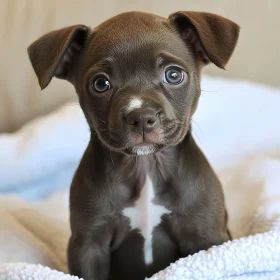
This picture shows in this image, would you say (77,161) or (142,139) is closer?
(142,139)

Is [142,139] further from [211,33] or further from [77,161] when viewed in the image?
[77,161]

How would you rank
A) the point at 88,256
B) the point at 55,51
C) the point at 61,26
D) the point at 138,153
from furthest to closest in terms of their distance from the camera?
the point at 61,26 < the point at 88,256 < the point at 55,51 < the point at 138,153

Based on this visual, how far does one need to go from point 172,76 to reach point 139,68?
0.10 m

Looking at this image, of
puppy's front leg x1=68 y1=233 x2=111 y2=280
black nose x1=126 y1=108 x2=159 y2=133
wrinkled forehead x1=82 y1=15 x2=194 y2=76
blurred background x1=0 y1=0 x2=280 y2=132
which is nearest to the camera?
black nose x1=126 y1=108 x2=159 y2=133

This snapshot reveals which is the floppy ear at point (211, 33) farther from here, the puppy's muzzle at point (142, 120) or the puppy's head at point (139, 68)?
the puppy's muzzle at point (142, 120)

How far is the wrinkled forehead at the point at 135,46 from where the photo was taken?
1671 mm

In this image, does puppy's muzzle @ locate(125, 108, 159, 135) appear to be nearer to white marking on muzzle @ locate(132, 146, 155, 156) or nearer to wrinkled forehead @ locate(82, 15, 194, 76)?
white marking on muzzle @ locate(132, 146, 155, 156)

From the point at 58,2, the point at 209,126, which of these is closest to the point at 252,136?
the point at 209,126

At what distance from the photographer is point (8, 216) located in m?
2.39

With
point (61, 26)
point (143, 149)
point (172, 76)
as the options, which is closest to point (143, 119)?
point (143, 149)

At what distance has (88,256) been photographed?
1881 millimetres

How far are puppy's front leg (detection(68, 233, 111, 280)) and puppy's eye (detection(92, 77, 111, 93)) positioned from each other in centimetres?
45

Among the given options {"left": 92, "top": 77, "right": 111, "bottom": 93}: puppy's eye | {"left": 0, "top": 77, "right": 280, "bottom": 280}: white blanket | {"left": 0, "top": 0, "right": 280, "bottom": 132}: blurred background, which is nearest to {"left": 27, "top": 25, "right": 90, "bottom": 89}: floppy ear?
{"left": 92, "top": 77, "right": 111, "bottom": 93}: puppy's eye

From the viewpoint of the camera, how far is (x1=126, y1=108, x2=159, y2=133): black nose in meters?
1.53
